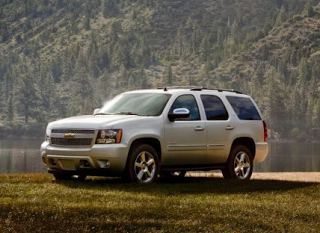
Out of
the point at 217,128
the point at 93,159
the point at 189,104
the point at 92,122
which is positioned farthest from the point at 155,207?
the point at 217,128

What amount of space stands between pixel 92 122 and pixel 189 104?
256 centimetres

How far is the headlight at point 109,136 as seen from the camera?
1459 cm

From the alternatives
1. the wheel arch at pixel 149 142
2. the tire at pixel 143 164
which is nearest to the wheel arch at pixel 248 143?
the wheel arch at pixel 149 142

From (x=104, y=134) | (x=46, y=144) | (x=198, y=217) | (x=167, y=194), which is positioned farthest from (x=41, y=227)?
(x=46, y=144)

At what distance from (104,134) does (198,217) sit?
461 centimetres

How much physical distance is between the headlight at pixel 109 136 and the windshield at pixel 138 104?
117cm

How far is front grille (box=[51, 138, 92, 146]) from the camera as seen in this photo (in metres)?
14.7

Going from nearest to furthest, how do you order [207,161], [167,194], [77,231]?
[77,231], [167,194], [207,161]

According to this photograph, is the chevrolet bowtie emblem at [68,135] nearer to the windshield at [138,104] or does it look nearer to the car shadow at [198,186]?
the car shadow at [198,186]

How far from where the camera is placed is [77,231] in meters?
9.04

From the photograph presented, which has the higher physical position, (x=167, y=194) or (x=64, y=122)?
(x=64, y=122)

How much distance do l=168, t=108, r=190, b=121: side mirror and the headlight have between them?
144 cm

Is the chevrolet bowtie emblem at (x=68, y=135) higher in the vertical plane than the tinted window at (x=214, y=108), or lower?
lower

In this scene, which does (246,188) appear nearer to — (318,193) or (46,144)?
(318,193)
